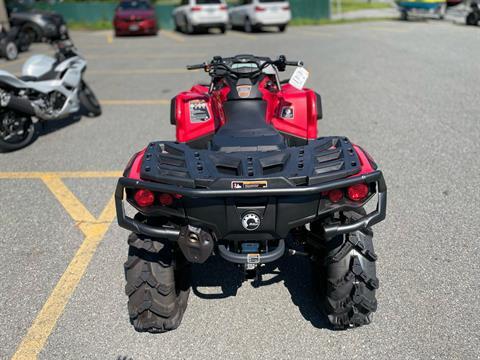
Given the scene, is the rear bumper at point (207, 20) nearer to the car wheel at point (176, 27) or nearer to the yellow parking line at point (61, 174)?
the car wheel at point (176, 27)

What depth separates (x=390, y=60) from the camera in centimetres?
1214

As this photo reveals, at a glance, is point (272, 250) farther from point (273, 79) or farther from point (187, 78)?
point (187, 78)

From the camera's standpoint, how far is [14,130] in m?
6.51

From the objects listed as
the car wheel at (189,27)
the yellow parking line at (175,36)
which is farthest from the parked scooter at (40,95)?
the car wheel at (189,27)

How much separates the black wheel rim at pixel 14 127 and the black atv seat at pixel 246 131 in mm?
4224

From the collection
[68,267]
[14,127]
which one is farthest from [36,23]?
[68,267]

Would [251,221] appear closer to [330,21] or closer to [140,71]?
[140,71]

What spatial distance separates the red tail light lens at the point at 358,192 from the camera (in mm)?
2602

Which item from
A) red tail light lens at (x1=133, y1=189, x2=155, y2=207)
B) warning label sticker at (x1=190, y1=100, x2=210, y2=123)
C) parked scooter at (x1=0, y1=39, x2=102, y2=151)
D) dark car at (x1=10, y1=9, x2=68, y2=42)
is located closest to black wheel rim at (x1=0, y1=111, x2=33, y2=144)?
parked scooter at (x1=0, y1=39, x2=102, y2=151)

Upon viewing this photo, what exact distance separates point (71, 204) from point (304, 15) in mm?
23200

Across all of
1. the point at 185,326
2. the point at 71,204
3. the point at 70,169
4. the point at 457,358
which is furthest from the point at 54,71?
the point at 457,358

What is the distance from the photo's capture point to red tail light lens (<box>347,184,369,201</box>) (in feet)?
8.54

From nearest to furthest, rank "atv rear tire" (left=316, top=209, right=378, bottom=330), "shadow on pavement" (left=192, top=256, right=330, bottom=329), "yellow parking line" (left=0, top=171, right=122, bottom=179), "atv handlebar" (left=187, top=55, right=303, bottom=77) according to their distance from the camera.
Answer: "atv rear tire" (left=316, top=209, right=378, bottom=330) → "shadow on pavement" (left=192, top=256, right=330, bottom=329) → "atv handlebar" (left=187, top=55, right=303, bottom=77) → "yellow parking line" (left=0, top=171, right=122, bottom=179)

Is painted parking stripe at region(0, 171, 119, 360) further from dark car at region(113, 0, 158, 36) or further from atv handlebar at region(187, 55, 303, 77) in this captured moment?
dark car at region(113, 0, 158, 36)
